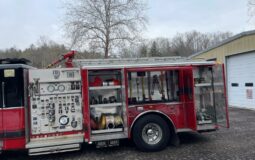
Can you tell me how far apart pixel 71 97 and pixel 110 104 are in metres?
0.98

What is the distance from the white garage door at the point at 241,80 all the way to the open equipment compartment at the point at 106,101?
8.94 m

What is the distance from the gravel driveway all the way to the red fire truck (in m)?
0.32

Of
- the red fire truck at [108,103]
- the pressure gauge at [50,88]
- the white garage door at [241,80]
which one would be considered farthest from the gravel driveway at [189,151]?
the white garage door at [241,80]

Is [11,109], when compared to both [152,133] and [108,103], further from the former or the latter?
[152,133]

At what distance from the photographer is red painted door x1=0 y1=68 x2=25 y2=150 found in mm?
5902

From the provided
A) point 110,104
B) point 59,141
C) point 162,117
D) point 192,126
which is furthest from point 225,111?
point 59,141

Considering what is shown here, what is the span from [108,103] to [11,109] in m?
2.25

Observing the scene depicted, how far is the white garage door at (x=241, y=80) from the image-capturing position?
13070 millimetres

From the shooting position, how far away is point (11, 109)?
5914 mm

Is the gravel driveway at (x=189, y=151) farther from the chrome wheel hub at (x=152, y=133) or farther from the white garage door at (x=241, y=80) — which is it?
the white garage door at (x=241, y=80)

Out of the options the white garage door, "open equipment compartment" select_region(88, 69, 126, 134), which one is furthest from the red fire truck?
the white garage door

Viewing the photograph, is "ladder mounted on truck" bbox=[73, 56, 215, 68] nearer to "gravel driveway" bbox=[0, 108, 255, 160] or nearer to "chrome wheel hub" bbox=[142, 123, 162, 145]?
"chrome wheel hub" bbox=[142, 123, 162, 145]

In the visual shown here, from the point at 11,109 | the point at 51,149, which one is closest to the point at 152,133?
the point at 51,149

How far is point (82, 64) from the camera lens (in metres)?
6.65
